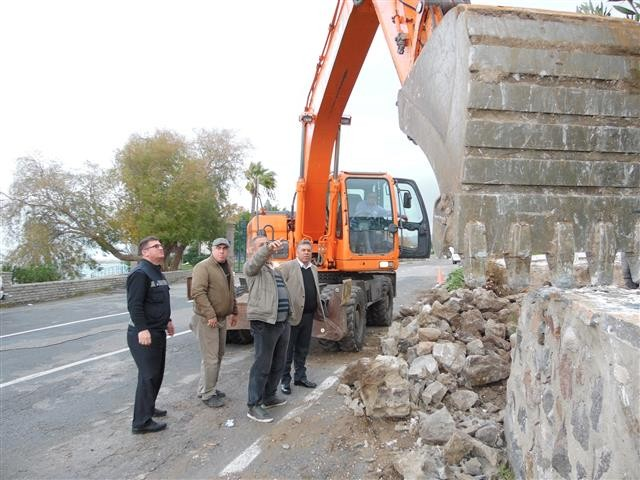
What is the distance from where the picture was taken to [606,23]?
8.50 ft

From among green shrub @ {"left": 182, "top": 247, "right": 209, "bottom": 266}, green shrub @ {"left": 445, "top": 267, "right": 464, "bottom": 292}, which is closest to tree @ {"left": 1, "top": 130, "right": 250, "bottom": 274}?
green shrub @ {"left": 182, "top": 247, "right": 209, "bottom": 266}

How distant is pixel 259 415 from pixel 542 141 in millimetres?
3301

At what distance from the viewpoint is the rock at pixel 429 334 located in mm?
5520

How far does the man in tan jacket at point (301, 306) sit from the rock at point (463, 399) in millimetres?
1634

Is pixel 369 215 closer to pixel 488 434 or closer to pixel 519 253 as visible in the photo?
pixel 488 434

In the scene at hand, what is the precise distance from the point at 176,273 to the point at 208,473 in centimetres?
2008

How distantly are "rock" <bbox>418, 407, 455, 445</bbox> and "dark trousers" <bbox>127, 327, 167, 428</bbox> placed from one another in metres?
2.35

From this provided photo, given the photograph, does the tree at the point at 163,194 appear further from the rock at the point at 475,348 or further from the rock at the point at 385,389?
the rock at the point at 385,389

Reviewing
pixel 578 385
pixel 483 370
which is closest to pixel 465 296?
pixel 483 370

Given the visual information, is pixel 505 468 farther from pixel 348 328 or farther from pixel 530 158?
pixel 348 328

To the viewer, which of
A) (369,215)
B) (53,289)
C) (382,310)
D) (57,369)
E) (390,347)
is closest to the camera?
(390,347)

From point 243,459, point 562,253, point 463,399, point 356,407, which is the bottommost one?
point 243,459

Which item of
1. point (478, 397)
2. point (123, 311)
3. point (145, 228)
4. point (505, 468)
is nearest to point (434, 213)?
point (505, 468)

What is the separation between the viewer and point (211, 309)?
184 inches
